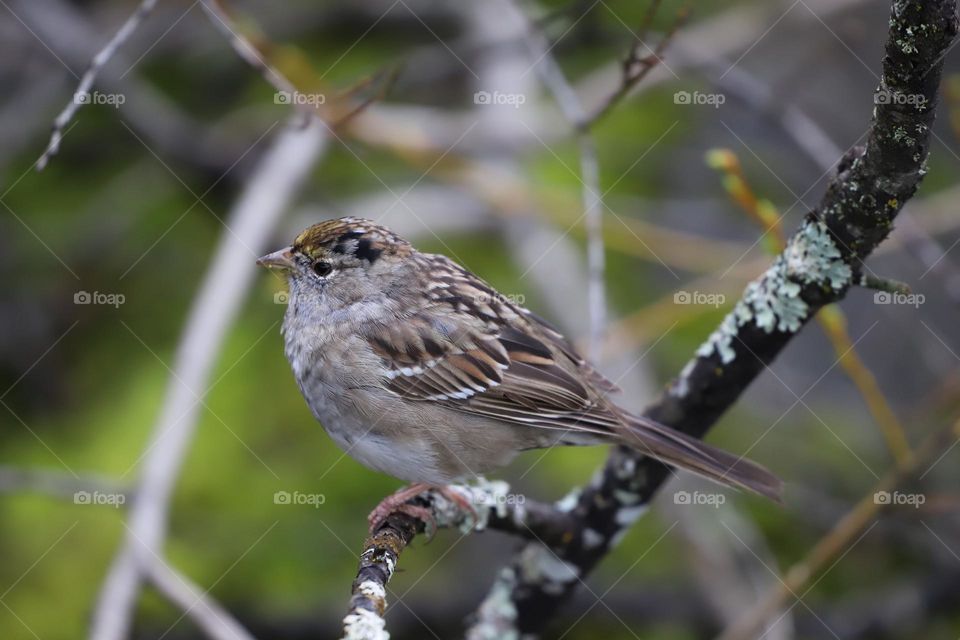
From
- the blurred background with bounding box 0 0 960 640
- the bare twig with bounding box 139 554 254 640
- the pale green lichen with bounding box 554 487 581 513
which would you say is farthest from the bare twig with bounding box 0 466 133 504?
the pale green lichen with bounding box 554 487 581 513

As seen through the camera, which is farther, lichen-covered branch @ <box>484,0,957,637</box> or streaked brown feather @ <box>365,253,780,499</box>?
streaked brown feather @ <box>365,253,780,499</box>

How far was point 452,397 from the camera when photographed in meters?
3.62

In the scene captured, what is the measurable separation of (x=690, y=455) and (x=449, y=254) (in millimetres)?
2540

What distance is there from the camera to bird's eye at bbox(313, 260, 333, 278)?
369 cm

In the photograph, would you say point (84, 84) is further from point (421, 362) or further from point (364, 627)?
point (364, 627)

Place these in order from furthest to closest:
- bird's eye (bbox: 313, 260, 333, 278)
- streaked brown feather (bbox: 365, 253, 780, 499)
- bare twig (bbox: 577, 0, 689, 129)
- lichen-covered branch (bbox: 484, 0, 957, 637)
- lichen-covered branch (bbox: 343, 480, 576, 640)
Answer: bird's eye (bbox: 313, 260, 333, 278)
streaked brown feather (bbox: 365, 253, 780, 499)
bare twig (bbox: 577, 0, 689, 129)
lichen-covered branch (bbox: 343, 480, 576, 640)
lichen-covered branch (bbox: 484, 0, 957, 637)

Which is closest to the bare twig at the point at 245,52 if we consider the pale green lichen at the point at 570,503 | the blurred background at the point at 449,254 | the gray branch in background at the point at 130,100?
the blurred background at the point at 449,254

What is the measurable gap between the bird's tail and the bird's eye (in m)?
1.22

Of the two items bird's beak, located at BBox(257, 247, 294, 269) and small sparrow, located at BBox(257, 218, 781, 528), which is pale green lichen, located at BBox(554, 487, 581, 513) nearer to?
small sparrow, located at BBox(257, 218, 781, 528)

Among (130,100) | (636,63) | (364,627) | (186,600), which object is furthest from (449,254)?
(364,627)

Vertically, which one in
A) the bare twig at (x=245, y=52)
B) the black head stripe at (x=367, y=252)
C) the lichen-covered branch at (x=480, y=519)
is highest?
the bare twig at (x=245, y=52)

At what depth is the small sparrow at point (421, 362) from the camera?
3463 millimetres

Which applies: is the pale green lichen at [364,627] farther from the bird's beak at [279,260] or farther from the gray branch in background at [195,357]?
the bird's beak at [279,260]

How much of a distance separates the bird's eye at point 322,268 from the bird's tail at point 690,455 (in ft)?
4.01
